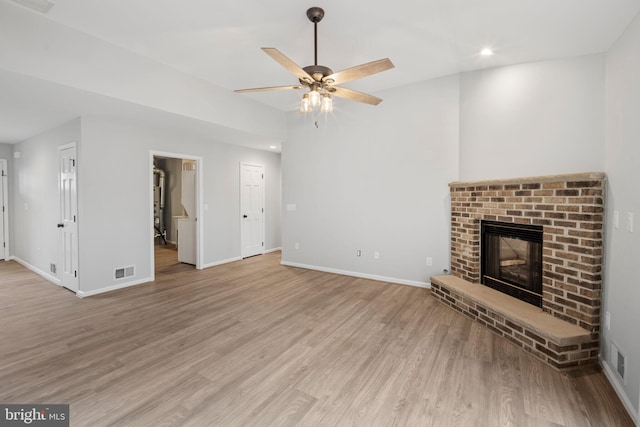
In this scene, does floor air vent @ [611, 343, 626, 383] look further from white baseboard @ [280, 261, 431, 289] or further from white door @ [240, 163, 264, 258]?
white door @ [240, 163, 264, 258]

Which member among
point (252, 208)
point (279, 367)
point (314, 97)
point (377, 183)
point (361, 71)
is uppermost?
point (361, 71)

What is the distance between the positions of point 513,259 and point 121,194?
5.28 m

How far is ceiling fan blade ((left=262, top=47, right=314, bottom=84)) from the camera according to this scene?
208 cm

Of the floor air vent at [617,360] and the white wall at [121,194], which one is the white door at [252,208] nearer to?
the white wall at [121,194]

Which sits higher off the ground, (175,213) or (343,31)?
(343,31)

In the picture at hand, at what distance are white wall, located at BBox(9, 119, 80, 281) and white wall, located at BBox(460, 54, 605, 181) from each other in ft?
17.2

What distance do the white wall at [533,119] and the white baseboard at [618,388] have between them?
1.72 meters

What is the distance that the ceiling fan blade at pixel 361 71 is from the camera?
2.20 meters

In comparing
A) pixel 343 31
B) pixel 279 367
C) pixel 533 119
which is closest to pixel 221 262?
pixel 279 367

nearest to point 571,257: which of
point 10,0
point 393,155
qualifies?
point 393,155

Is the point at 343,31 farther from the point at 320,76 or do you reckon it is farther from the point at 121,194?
the point at 121,194

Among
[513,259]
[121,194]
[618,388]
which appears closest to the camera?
[618,388]

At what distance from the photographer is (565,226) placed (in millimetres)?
2762

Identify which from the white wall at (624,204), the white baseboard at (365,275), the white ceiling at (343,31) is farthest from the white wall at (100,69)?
the white wall at (624,204)
